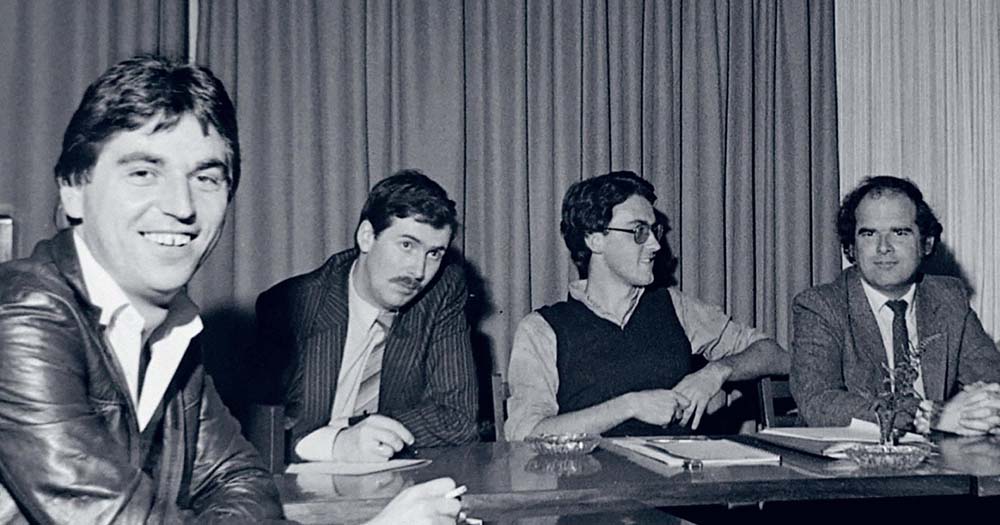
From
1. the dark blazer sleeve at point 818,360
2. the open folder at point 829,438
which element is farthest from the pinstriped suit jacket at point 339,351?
the dark blazer sleeve at point 818,360

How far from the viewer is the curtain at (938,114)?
447 centimetres

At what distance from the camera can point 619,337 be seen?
136 inches

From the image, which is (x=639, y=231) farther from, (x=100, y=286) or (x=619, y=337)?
(x=100, y=286)

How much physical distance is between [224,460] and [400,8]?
8.26 feet

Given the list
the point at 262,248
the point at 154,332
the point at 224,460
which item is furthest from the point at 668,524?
the point at 262,248

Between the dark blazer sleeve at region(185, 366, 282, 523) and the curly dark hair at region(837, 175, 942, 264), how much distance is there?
242 centimetres

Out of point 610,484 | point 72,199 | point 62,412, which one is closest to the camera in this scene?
point 62,412

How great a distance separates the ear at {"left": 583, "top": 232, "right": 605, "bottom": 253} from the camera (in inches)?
139

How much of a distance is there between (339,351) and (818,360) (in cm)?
147

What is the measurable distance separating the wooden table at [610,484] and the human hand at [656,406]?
24.0 inches

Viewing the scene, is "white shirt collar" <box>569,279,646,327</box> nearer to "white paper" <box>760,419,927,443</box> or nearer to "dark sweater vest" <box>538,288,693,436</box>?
"dark sweater vest" <box>538,288,693,436</box>

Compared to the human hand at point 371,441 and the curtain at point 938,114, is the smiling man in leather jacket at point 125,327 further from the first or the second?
the curtain at point 938,114

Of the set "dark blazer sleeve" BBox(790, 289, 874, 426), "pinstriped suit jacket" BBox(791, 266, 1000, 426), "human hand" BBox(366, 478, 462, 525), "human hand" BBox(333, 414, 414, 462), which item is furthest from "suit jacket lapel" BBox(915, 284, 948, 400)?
"human hand" BBox(366, 478, 462, 525)

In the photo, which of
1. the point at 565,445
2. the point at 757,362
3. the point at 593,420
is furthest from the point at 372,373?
the point at 757,362
